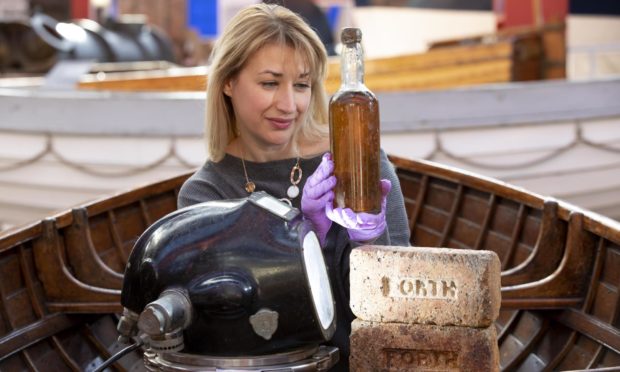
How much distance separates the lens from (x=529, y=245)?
10.2ft

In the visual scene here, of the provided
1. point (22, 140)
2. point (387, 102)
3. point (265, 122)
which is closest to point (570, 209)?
point (265, 122)

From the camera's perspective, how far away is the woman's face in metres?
2.01

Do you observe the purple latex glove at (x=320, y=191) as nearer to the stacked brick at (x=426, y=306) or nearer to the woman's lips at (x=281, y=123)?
the stacked brick at (x=426, y=306)

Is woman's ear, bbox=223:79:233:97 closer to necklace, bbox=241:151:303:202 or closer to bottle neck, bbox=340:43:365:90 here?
necklace, bbox=241:151:303:202

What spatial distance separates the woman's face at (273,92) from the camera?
6.58ft

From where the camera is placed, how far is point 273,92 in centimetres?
202

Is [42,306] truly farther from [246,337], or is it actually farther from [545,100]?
[545,100]

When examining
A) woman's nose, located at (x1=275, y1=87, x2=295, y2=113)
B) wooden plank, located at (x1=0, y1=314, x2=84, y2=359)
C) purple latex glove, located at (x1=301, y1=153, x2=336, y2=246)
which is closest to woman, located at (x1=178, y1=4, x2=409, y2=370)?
woman's nose, located at (x1=275, y1=87, x2=295, y2=113)

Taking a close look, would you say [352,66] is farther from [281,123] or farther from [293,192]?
[293,192]

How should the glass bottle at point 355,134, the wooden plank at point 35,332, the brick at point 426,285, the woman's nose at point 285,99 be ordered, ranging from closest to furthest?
the brick at point 426,285 < the glass bottle at point 355,134 < the woman's nose at point 285,99 < the wooden plank at point 35,332

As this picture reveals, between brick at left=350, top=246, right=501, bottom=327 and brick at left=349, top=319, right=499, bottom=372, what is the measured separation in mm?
14

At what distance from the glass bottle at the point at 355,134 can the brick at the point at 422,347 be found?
20cm

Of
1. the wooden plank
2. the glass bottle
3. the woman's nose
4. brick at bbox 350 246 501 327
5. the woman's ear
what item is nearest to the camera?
brick at bbox 350 246 501 327

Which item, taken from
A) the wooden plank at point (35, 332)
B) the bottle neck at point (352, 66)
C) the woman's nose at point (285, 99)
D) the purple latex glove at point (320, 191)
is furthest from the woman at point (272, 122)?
the wooden plank at point (35, 332)
